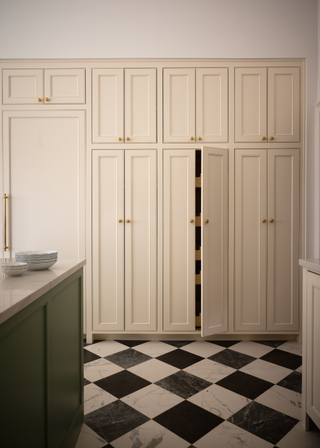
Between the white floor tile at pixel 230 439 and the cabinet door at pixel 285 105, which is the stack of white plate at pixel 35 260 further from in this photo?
the cabinet door at pixel 285 105

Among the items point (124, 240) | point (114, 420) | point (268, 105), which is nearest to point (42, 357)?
point (114, 420)

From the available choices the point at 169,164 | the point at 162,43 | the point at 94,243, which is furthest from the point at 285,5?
the point at 94,243

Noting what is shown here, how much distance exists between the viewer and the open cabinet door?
2535mm

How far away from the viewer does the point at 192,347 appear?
268 centimetres

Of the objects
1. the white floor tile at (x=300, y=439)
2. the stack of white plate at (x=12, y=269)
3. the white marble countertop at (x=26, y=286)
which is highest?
the stack of white plate at (x=12, y=269)

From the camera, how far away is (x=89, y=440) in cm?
151

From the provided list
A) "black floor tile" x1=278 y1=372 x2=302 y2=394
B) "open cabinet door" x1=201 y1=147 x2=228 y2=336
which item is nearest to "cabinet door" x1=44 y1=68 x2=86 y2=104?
"open cabinet door" x1=201 y1=147 x2=228 y2=336

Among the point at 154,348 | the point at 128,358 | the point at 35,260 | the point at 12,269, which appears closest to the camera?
the point at 12,269

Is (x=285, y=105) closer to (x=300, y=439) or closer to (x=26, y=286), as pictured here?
(x=300, y=439)

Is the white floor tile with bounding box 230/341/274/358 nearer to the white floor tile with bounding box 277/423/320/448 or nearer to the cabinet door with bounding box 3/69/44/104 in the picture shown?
the white floor tile with bounding box 277/423/320/448

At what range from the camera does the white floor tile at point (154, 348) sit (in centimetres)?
254

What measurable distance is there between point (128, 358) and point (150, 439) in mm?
957

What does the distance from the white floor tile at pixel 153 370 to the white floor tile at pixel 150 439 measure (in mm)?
499

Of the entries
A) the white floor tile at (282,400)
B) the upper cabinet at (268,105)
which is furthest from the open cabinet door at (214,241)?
the white floor tile at (282,400)
